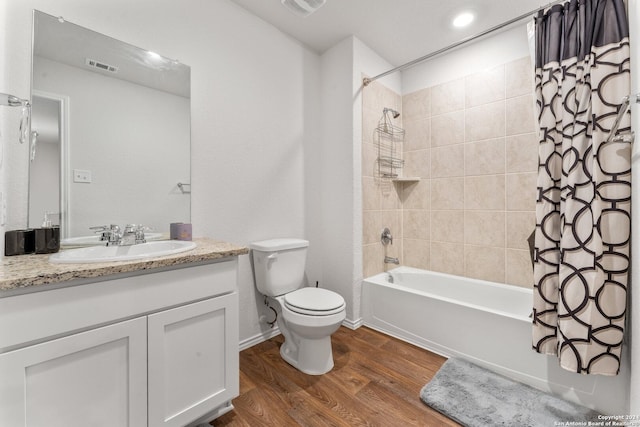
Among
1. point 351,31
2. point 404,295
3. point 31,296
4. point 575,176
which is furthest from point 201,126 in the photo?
point 575,176

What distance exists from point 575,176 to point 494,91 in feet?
4.11

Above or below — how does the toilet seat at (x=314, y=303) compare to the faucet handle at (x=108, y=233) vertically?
below

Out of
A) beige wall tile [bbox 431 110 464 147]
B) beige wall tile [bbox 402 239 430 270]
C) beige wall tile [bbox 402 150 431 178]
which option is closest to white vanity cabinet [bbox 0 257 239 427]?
beige wall tile [bbox 402 239 430 270]

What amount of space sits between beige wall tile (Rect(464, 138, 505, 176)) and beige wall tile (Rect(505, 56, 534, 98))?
38 centimetres

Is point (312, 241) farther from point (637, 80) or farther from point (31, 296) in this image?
point (637, 80)

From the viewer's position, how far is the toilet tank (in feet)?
6.22

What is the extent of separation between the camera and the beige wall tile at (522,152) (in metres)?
2.06

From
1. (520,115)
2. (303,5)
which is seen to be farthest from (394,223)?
(303,5)

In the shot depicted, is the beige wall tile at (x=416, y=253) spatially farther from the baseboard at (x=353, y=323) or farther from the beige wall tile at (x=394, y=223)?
the baseboard at (x=353, y=323)

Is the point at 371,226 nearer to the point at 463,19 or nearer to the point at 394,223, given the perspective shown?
the point at 394,223

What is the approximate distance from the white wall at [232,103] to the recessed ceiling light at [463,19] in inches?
46.0

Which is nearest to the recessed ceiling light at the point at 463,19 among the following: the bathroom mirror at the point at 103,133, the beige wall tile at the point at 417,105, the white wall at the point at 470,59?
the white wall at the point at 470,59

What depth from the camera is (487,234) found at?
2.30 metres

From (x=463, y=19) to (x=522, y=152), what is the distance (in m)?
1.11
